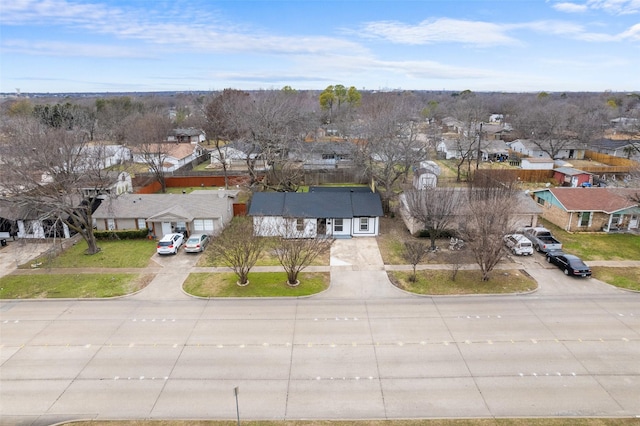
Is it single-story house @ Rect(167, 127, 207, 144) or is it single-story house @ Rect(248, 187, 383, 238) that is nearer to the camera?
single-story house @ Rect(248, 187, 383, 238)

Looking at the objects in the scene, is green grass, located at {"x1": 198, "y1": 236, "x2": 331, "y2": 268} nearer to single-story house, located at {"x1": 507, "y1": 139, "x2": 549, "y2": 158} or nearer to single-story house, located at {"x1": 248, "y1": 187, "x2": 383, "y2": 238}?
single-story house, located at {"x1": 248, "y1": 187, "x2": 383, "y2": 238}

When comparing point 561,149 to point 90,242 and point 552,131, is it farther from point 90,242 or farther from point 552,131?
point 90,242

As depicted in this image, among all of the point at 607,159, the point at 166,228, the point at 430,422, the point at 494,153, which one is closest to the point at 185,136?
the point at 166,228

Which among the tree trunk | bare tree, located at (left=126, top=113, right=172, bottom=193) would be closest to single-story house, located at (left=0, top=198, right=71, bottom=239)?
the tree trunk

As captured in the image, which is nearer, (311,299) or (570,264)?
(311,299)

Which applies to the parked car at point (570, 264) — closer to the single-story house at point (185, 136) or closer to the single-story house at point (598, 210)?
the single-story house at point (598, 210)

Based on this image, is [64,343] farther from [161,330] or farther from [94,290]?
[94,290]

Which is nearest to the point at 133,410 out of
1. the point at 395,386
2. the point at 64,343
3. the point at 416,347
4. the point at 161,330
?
the point at 161,330
